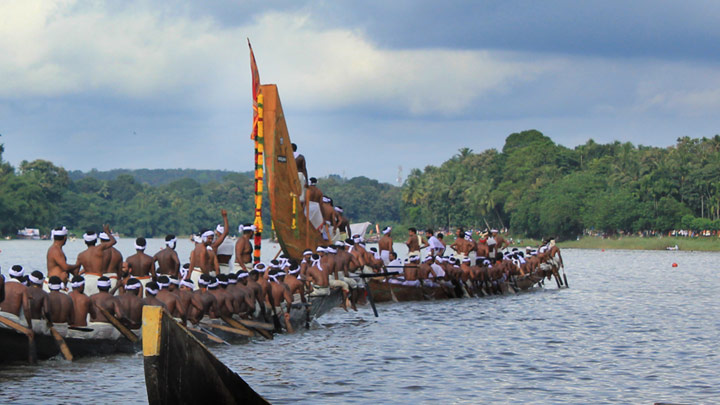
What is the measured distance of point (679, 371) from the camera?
57.3 feet

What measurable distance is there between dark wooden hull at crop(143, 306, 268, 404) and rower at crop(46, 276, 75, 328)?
5.28 metres

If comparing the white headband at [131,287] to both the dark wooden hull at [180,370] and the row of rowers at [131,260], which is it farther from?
the dark wooden hull at [180,370]

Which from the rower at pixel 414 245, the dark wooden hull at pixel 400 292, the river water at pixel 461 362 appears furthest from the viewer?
the rower at pixel 414 245

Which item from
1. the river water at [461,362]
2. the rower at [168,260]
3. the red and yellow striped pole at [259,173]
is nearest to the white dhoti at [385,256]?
the river water at [461,362]

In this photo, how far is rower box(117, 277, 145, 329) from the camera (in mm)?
15453

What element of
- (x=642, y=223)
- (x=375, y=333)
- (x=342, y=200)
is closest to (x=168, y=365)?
(x=375, y=333)

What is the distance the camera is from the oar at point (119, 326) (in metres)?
15.2

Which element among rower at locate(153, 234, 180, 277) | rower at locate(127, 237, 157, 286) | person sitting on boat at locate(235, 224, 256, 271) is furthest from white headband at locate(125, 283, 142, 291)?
person sitting on boat at locate(235, 224, 256, 271)

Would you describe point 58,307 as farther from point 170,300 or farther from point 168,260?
point 168,260

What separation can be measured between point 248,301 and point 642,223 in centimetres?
8370

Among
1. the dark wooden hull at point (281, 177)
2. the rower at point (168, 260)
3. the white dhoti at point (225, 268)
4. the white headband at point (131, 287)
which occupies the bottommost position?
the white headband at point (131, 287)

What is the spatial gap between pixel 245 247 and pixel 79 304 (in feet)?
22.5

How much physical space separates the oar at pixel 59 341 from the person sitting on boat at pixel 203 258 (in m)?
4.85

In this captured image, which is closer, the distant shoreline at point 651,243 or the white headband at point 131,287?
the white headband at point 131,287
